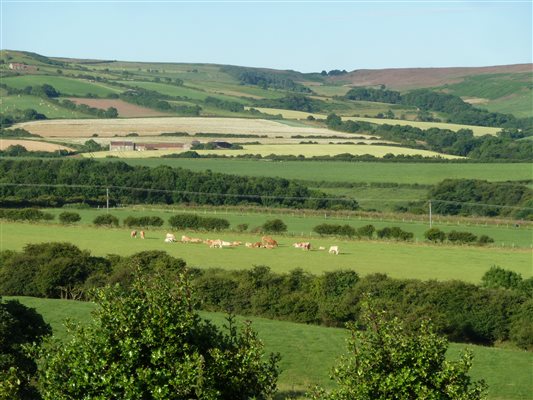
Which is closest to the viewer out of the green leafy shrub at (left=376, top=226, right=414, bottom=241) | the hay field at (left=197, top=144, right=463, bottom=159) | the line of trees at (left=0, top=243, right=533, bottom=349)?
the line of trees at (left=0, top=243, right=533, bottom=349)

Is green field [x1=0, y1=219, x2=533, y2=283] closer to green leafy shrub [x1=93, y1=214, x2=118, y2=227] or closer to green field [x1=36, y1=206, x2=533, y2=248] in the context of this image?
green leafy shrub [x1=93, y1=214, x2=118, y2=227]

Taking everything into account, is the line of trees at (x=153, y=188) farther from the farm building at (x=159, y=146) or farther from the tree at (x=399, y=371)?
the tree at (x=399, y=371)

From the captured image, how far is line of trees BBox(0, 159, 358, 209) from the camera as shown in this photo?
79.5 meters

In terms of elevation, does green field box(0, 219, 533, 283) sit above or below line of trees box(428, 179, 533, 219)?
above

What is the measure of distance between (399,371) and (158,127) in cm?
11754

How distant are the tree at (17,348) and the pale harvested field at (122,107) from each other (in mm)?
117601

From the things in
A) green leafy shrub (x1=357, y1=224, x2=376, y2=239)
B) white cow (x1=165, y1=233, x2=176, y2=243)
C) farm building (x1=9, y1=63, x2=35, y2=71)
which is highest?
farm building (x1=9, y1=63, x2=35, y2=71)

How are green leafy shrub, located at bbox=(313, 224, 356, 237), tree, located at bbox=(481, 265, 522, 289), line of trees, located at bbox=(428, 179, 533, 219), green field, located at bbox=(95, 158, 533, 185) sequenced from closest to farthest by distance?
tree, located at bbox=(481, 265, 522, 289)
green leafy shrub, located at bbox=(313, 224, 356, 237)
line of trees, located at bbox=(428, 179, 533, 219)
green field, located at bbox=(95, 158, 533, 185)

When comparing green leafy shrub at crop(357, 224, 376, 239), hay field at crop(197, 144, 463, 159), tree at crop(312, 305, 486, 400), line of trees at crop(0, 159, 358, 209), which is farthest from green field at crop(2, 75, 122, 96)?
tree at crop(312, 305, 486, 400)

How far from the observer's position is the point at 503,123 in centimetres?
16500

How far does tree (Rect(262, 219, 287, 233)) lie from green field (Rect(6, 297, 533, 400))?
24.1m

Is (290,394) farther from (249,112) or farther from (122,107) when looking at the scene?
(249,112)

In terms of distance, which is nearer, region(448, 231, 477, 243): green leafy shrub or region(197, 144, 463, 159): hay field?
region(448, 231, 477, 243): green leafy shrub

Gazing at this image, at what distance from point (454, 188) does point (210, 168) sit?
22.0 m
